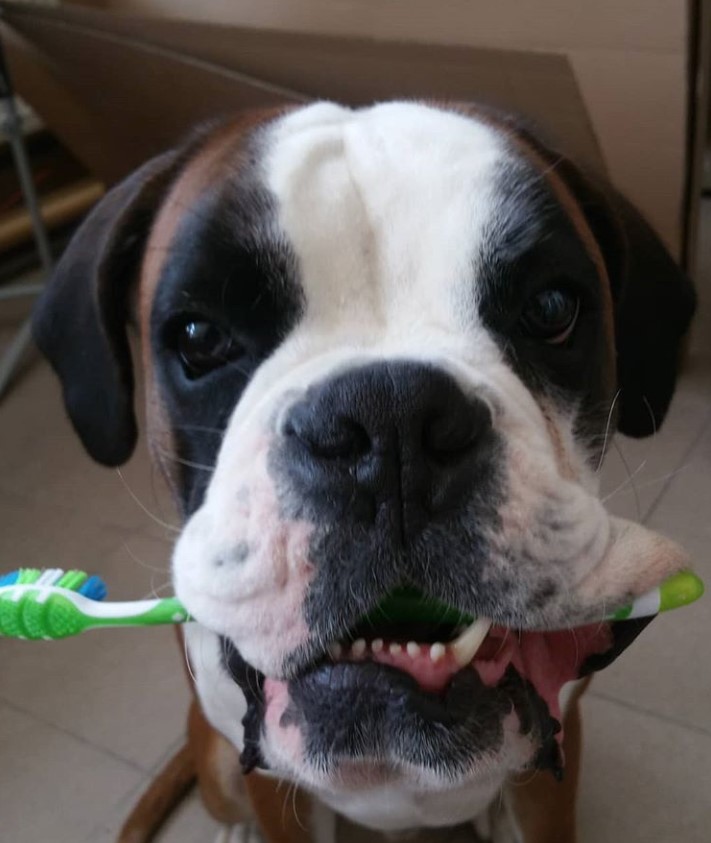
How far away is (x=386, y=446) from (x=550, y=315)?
11.3 inches

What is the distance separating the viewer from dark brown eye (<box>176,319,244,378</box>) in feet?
3.01

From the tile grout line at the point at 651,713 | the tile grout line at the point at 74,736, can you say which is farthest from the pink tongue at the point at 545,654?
the tile grout line at the point at 74,736

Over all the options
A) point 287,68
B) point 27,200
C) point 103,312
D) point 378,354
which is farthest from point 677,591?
point 27,200

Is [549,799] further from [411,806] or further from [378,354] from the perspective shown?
[378,354]

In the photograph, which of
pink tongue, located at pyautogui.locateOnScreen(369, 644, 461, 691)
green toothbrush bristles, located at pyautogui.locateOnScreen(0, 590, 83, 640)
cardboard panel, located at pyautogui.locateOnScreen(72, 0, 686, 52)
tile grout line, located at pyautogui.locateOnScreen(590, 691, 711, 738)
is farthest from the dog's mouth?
cardboard panel, located at pyautogui.locateOnScreen(72, 0, 686, 52)

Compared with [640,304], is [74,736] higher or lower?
lower

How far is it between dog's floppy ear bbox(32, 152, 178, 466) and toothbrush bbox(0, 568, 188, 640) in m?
0.25

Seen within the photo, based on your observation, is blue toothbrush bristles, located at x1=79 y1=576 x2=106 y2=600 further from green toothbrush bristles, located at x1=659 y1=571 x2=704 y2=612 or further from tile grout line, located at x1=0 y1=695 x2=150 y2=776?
tile grout line, located at x1=0 y1=695 x2=150 y2=776

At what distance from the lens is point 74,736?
5.42ft

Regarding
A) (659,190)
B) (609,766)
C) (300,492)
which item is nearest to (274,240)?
(300,492)

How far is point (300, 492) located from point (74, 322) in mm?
517

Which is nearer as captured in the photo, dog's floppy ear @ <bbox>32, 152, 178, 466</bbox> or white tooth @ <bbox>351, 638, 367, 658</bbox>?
white tooth @ <bbox>351, 638, 367, 658</bbox>

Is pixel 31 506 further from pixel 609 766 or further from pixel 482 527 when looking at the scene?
pixel 482 527

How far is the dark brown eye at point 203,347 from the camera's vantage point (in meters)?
0.92
